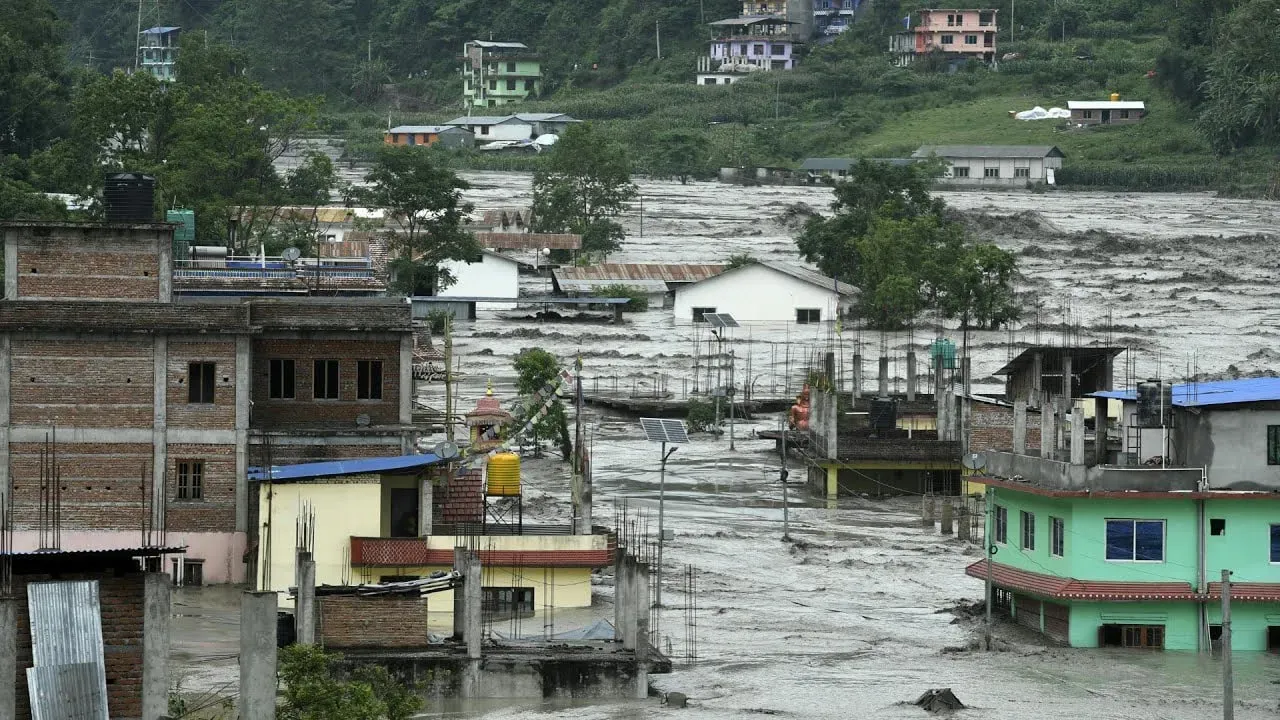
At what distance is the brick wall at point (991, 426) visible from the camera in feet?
158

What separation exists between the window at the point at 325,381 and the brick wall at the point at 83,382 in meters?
2.81

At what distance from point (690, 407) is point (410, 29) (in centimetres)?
13015

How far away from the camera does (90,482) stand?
36.7 m

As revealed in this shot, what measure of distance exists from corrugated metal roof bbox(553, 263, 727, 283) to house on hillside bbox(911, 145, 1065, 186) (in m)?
46.8

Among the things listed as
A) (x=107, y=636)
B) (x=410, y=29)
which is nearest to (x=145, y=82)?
(x=107, y=636)

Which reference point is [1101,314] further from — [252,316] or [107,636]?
[107,636]

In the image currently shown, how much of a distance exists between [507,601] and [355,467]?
2896 mm

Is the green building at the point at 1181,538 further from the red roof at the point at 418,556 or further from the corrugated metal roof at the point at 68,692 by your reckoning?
the corrugated metal roof at the point at 68,692

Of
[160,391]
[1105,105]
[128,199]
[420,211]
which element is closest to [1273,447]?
[160,391]

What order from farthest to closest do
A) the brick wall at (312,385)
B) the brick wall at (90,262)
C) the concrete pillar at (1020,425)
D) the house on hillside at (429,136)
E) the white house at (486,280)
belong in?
the house on hillside at (429,136)
the white house at (486,280)
the concrete pillar at (1020,425)
the brick wall at (312,385)
the brick wall at (90,262)

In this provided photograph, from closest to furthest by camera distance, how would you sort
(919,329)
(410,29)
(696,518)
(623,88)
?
(696,518) → (919,329) → (623,88) → (410,29)

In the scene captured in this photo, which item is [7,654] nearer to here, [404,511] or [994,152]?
[404,511]

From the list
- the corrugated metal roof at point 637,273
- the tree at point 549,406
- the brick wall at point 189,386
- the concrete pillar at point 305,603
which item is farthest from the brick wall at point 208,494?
the corrugated metal roof at point 637,273

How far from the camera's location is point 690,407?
197 feet
